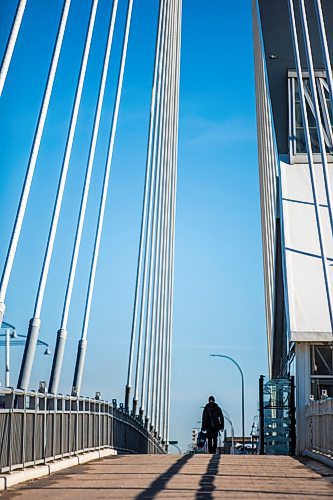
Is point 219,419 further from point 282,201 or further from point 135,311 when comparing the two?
point 282,201

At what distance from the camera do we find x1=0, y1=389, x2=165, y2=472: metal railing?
37.4ft

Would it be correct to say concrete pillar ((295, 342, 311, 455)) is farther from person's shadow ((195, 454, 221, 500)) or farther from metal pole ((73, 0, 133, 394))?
person's shadow ((195, 454, 221, 500))

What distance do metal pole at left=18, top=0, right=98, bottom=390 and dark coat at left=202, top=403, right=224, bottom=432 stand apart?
11533mm

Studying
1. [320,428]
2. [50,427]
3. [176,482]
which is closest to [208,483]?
[176,482]

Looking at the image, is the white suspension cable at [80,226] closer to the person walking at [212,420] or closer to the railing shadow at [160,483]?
the railing shadow at [160,483]

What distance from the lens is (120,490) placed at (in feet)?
36.3

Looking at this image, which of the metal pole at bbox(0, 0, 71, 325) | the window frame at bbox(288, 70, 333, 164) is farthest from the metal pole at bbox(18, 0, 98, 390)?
the window frame at bbox(288, 70, 333, 164)

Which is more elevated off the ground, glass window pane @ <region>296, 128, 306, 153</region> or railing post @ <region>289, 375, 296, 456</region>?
glass window pane @ <region>296, 128, 306, 153</region>

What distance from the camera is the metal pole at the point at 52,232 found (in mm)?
13383

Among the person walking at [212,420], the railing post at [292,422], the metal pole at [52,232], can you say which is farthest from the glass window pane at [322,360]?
the metal pole at [52,232]

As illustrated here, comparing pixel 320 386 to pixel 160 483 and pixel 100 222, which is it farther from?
pixel 160 483

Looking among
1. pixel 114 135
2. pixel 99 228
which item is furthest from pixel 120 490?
pixel 114 135

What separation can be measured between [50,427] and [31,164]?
3879 millimetres

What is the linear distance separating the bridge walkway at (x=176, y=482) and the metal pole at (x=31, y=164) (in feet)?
7.91
